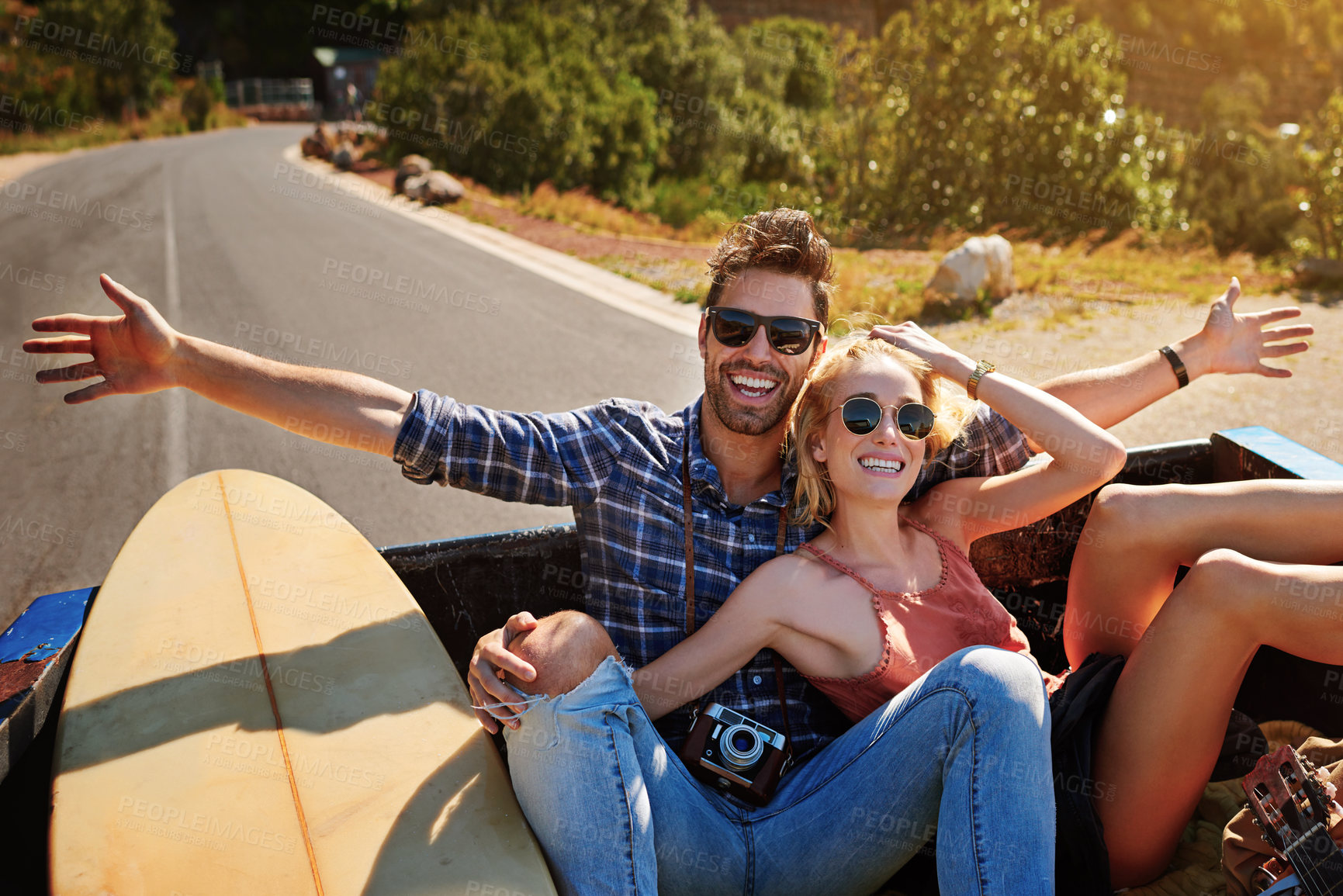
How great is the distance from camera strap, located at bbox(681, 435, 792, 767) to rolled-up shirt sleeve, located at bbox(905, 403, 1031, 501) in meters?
0.44

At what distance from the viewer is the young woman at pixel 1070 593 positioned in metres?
1.86

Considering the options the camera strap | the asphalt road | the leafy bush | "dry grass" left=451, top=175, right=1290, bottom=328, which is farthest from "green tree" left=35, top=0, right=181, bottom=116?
the camera strap

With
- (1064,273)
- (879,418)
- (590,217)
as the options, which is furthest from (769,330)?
(590,217)

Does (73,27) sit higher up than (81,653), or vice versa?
(73,27)

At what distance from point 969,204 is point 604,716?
1399cm

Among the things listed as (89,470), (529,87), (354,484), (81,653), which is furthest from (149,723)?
(529,87)

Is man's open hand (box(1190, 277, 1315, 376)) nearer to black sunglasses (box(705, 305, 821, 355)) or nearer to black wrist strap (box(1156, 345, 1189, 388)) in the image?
black wrist strap (box(1156, 345, 1189, 388))

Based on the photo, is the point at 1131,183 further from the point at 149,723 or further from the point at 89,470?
the point at 149,723

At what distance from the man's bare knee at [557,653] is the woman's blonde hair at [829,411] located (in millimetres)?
693

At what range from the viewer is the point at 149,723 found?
179 centimetres

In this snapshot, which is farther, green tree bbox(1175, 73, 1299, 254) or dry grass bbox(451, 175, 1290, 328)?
green tree bbox(1175, 73, 1299, 254)

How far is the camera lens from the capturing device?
1894 millimetres

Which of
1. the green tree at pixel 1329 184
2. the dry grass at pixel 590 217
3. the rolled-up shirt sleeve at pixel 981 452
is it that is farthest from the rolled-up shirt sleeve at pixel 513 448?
the dry grass at pixel 590 217

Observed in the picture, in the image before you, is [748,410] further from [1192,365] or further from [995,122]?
[995,122]
